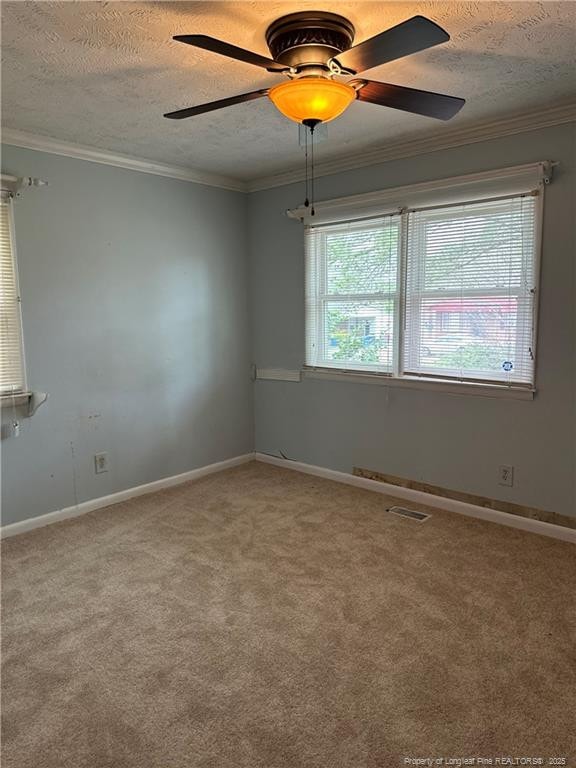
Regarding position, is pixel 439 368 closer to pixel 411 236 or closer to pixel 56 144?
pixel 411 236

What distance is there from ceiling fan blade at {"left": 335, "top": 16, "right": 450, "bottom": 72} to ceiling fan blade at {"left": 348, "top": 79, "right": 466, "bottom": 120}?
11cm

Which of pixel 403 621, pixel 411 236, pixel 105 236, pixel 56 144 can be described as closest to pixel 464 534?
pixel 403 621

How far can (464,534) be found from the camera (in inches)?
122

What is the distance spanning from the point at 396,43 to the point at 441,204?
6.17 feet

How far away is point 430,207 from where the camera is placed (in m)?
3.34

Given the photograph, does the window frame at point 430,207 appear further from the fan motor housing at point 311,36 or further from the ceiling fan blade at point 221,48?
the ceiling fan blade at point 221,48

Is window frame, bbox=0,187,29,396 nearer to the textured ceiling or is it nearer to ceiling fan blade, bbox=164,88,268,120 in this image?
the textured ceiling

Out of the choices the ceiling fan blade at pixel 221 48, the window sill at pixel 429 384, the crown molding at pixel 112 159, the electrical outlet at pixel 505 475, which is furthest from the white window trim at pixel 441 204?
the ceiling fan blade at pixel 221 48

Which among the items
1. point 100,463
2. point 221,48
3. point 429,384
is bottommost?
point 100,463

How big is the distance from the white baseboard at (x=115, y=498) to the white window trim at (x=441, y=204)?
1133 millimetres

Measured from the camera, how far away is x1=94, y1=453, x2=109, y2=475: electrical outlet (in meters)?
3.60

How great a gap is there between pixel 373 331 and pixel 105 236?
197 centimetres

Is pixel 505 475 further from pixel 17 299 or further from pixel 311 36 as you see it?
pixel 17 299

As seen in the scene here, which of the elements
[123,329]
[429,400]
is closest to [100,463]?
[123,329]
